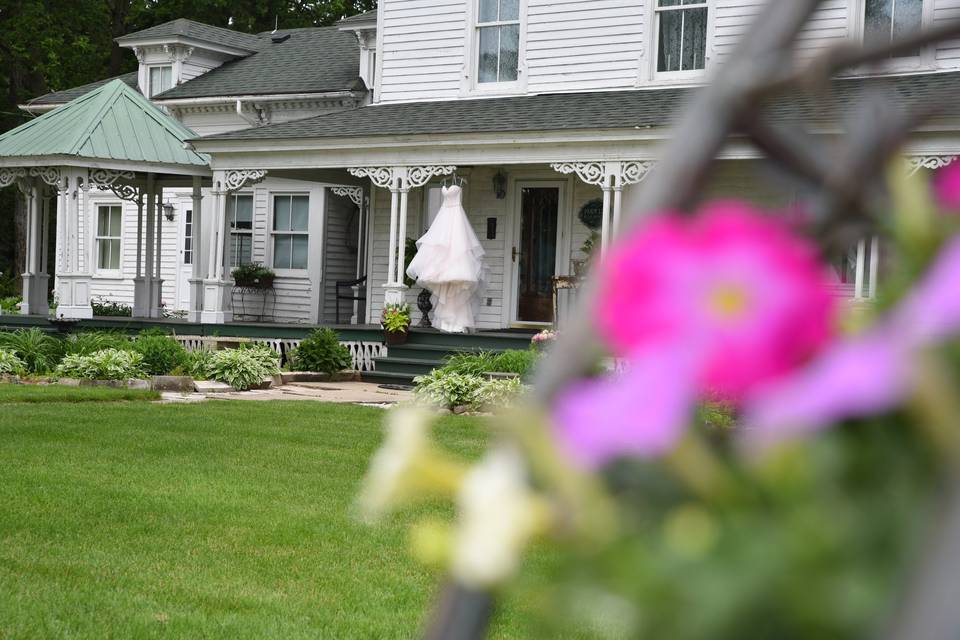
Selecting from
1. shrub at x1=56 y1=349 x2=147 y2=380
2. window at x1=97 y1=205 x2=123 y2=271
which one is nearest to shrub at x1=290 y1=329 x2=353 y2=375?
shrub at x1=56 y1=349 x2=147 y2=380

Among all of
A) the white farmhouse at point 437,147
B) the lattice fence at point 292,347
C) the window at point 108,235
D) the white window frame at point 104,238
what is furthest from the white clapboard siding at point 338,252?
the window at point 108,235

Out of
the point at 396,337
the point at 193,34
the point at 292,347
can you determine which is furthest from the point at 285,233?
the point at 396,337

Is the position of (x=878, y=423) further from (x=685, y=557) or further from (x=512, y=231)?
(x=512, y=231)

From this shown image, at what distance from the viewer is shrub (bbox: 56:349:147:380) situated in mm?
14148

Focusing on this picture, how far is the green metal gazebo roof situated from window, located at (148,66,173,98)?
4.25 meters

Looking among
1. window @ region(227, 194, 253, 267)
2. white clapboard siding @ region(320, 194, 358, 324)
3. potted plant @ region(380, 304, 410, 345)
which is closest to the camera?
→ potted plant @ region(380, 304, 410, 345)

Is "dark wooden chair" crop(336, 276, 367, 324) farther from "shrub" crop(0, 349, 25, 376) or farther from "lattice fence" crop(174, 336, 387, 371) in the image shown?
"shrub" crop(0, 349, 25, 376)

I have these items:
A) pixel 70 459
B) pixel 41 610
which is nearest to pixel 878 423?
pixel 41 610

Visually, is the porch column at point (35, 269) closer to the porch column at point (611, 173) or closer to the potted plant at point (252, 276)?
the potted plant at point (252, 276)

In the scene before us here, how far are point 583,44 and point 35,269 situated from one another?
10285mm

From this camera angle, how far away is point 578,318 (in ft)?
1.95

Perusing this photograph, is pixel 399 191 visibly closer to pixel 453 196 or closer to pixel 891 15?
pixel 453 196

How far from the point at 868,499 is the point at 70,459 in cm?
878

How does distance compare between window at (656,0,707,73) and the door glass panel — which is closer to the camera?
window at (656,0,707,73)
